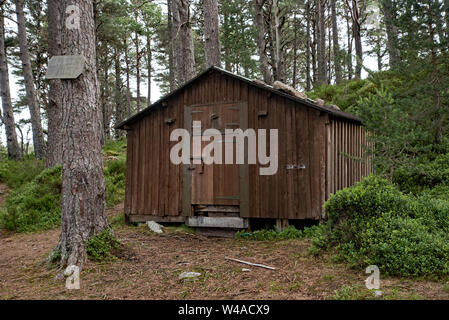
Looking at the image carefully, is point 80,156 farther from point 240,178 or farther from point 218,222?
point 218,222

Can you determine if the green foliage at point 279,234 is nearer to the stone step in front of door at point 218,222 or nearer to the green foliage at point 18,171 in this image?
the stone step in front of door at point 218,222

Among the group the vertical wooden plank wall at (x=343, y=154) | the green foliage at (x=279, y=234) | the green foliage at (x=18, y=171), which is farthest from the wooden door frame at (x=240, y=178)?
the green foliage at (x=18, y=171)

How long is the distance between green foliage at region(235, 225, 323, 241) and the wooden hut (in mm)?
263

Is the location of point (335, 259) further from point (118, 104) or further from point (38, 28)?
point (118, 104)

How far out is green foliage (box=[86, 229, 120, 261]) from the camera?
611cm

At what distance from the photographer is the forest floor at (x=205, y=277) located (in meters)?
4.59

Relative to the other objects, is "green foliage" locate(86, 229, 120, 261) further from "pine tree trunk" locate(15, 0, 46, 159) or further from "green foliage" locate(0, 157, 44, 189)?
"pine tree trunk" locate(15, 0, 46, 159)

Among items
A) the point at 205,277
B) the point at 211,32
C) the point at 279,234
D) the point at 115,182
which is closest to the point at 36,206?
the point at 115,182

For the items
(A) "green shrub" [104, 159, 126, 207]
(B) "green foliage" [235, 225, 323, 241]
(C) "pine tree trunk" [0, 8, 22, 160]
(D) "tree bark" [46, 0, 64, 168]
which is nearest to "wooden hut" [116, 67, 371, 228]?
(B) "green foliage" [235, 225, 323, 241]

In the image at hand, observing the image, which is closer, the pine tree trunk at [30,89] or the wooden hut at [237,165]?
the wooden hut at [237,165]

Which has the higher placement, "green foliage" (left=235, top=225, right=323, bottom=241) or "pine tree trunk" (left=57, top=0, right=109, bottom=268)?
"pine tree trunk" (left=57, top=0, right=109, bottom=268)

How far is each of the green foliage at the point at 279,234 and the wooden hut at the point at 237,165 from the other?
263mm
